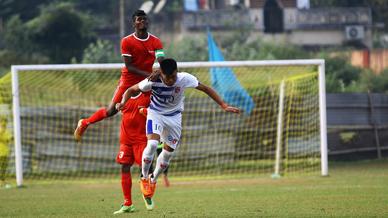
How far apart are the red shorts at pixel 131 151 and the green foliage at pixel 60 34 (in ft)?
174

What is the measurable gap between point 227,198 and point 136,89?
3929mm

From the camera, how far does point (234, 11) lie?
85125 millimetres

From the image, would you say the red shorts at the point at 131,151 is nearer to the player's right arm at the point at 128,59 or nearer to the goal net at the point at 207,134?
the player's right arm at the point at 128,59

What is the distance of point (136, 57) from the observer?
15367 mm

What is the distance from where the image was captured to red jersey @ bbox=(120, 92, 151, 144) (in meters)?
15.5

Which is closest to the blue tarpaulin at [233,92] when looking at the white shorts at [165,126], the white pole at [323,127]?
the white pole at [323,127]

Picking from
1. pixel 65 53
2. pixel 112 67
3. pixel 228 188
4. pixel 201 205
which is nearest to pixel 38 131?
pixel 112 67

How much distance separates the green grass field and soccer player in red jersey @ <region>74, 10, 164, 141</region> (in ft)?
4.58

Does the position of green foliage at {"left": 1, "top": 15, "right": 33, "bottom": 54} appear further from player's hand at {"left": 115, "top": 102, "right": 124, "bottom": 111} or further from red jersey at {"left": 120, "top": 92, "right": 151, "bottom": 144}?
player's hand at {"left": 115, "top": 102, "right": 124, "bottom": 111}

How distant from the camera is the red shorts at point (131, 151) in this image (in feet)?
50.5

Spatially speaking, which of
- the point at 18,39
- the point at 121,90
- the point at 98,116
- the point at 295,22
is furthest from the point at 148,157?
the point at 295,22

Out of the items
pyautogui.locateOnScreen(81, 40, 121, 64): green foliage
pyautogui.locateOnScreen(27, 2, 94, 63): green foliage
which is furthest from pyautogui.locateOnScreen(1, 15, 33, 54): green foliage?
pyautogui.locateOnScreen(81, 40, 121, 64): green foliage

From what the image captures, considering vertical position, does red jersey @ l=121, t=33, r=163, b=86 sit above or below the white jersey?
above

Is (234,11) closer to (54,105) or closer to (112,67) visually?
(54,105)
